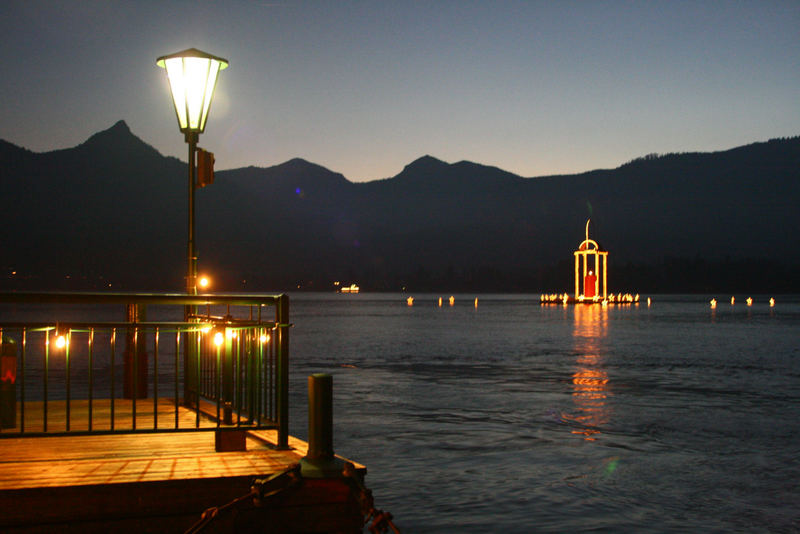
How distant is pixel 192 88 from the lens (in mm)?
11188

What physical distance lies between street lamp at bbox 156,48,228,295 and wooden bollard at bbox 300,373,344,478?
4878mm

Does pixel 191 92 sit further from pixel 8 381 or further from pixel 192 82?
pixel 8 381

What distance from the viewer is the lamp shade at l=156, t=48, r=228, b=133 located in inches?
436

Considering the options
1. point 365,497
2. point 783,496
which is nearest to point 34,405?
point 365,497

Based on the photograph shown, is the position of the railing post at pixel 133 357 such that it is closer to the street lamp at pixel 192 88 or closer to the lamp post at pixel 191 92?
the lamp post at pixel 191 92

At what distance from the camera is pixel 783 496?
37.3ft

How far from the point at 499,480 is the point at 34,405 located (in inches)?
267

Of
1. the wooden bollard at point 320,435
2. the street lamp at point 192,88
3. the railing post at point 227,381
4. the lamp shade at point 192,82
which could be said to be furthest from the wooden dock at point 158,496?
the lamp shade at point 192,82

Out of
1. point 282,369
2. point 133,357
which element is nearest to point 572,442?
point 133,357

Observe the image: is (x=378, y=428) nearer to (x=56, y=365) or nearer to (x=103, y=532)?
(x=103, y=532)

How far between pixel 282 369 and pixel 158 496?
1785 mm

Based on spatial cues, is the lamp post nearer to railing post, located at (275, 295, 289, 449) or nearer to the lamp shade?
the lamp shade

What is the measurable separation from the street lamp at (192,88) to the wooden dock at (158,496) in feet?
13.6

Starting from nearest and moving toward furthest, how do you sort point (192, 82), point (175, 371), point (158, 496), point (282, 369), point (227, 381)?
1. point (158, 496)
2. point (282, 369)
3. point (227, 381)
4. point (192, 82)
5. point (175, 371)
